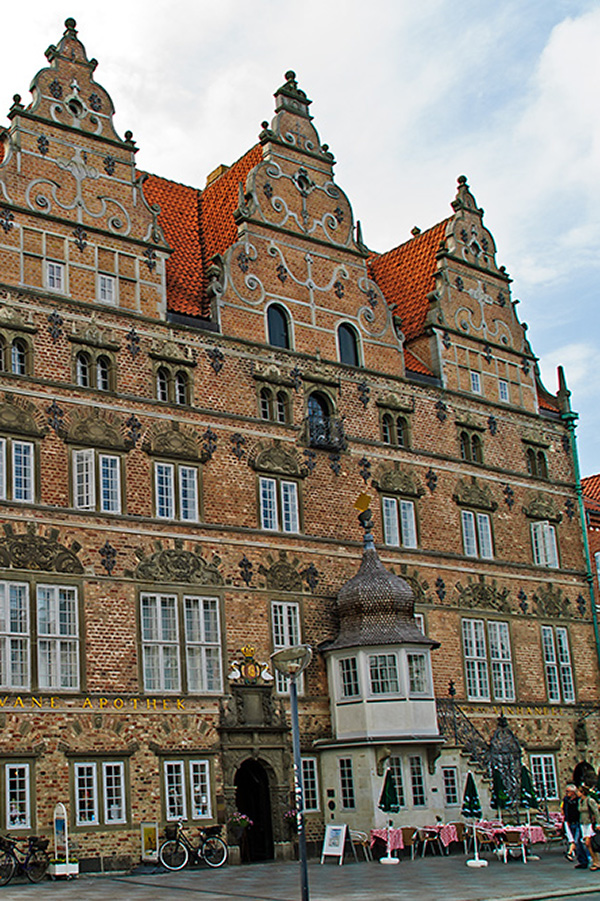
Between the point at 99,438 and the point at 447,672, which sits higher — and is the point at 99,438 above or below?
above

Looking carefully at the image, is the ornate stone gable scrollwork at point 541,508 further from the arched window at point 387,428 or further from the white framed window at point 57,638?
the white framed window at point 57,638

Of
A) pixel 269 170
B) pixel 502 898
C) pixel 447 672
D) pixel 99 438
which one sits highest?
pixel 269 170

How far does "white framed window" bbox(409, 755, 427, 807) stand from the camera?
89.8 feet

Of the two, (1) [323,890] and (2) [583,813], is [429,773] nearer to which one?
(2) [583,813]

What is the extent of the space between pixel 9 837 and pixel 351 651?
9.18 meters

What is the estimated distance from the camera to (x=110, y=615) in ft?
83.1

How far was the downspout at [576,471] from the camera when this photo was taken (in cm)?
3622

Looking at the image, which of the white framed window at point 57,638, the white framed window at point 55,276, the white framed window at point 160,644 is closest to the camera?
the white framed window at point 57,638

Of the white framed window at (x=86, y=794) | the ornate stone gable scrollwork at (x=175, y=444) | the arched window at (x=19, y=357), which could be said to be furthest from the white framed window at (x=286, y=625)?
the arched window at (x=19, y=357)

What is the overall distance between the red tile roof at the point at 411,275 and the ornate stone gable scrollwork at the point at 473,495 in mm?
4818

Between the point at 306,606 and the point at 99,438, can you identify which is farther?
the point at 306,606

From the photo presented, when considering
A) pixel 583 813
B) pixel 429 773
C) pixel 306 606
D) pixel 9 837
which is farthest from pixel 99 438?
pixel 583 813

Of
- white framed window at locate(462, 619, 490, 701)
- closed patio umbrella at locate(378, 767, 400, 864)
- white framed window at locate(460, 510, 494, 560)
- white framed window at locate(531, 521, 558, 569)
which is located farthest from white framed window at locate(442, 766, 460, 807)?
white framed window at locate(531, 521, 558, 569)

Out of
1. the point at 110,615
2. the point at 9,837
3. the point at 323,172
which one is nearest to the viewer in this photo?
the point at 9,837
